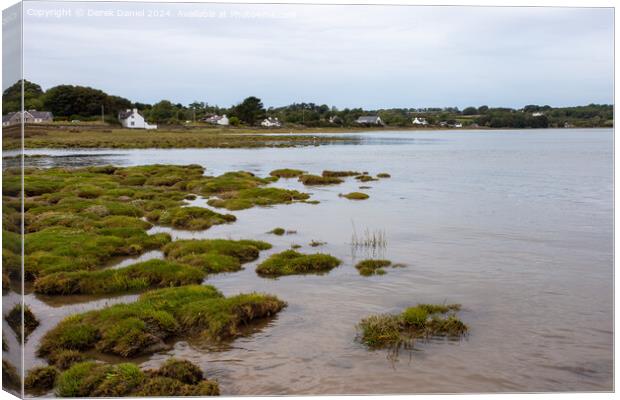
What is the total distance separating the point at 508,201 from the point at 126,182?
2931 centimetres

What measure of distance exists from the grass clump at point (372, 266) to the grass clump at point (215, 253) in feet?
13.9

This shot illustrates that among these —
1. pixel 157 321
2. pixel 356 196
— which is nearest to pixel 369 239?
pixel 157 321

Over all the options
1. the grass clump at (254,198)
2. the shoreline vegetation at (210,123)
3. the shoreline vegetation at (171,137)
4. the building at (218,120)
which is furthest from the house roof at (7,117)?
the building at (218,120)

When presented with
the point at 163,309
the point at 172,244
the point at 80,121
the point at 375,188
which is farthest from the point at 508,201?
the point at 80,121

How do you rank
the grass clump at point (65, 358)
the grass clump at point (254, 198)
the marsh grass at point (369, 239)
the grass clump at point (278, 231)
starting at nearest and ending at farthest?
1. the grass clump at point (65, 358)
2. the marsh grass at point (369, 239)
3. the grass clump at point (278, 231)
4. the grass clump at point (254, 198)

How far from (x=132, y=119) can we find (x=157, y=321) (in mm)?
72139

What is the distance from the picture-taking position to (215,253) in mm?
23516

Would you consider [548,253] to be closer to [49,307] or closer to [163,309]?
[163,309]

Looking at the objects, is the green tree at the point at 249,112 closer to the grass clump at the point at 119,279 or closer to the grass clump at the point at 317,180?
the grass clump at the point at 317,180

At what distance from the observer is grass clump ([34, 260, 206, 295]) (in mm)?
19484

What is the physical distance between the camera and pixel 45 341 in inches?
580

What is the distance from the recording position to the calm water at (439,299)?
13.9 m

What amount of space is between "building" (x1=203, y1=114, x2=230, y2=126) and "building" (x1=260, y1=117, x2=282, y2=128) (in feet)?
26.2

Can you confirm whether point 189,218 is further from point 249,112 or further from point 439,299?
point 249,112
